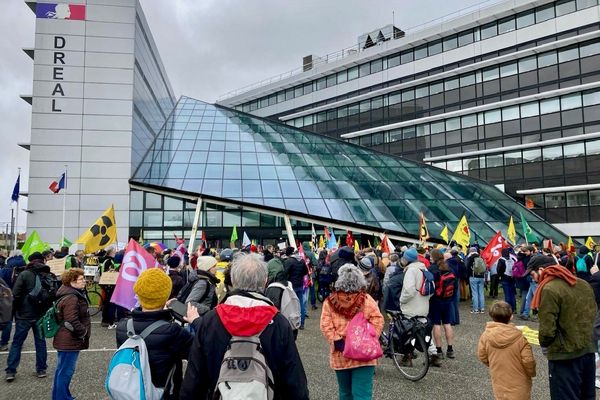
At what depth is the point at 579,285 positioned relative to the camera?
14.8 feet

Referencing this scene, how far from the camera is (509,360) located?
177 inches

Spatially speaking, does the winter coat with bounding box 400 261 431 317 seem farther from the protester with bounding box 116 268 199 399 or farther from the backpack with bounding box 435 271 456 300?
the protester with bounding box 116 268 199 399

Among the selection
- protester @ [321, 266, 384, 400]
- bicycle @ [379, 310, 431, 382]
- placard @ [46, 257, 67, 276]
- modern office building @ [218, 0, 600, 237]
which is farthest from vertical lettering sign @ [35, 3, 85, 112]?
modern office building @ [218, 0, 600, 237]

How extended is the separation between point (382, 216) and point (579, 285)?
56.1 ft

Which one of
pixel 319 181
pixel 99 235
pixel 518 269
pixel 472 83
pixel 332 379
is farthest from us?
pixel 472 83

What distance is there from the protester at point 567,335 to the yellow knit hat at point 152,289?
11.0 ft

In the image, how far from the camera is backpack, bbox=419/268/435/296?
7.07 metres

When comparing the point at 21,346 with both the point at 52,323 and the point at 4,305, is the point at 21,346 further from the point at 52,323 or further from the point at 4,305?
the point at 52,323

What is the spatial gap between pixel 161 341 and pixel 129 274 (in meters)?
3.26

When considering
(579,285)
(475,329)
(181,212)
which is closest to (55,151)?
(181,212)

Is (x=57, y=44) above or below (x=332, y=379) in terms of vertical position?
above

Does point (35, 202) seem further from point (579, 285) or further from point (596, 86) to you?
point (596, 86)

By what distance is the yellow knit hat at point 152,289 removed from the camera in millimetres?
3654

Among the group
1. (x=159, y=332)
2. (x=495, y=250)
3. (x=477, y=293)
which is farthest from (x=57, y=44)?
(x=159, y=332)
